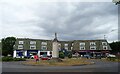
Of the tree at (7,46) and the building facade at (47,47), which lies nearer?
the building facade at (47,47)

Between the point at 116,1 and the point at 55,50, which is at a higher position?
the point at 116,1

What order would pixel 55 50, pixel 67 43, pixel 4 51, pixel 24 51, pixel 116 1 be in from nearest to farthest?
1. pixel 116 1
2. pixel 55 50
3. pixel 24 51
4. pixel 4 51
5. pixel 67 43

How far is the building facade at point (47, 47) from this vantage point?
8744cm

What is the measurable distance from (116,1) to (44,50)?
79254mm

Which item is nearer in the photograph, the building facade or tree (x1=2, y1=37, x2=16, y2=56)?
the building facade

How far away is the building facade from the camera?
3442 inches

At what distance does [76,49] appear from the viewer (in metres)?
96.3

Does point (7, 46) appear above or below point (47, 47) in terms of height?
above

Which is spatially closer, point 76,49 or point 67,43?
point 76,49

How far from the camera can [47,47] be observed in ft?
299

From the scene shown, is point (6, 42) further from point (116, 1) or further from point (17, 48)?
point (116, 1)

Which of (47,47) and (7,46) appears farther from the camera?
(7,46)

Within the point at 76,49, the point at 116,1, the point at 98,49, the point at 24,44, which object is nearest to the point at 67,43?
the point at 76,49

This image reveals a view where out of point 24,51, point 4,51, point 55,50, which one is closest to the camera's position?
point 55,50
